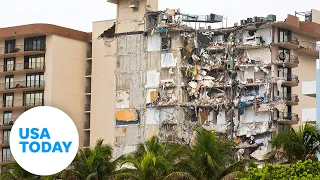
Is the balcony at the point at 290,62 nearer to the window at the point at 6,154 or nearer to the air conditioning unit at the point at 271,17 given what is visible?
the air conditioning unit at the point at 271,17

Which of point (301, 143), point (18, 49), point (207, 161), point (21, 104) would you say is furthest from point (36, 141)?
point (18, 49)

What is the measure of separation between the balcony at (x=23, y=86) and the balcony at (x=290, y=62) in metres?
22.5

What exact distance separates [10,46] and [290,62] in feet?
91.2

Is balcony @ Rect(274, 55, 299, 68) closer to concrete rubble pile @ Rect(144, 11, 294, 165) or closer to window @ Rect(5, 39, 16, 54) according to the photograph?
concrete rubble pile @ Rect(144, 11, 294, 165)

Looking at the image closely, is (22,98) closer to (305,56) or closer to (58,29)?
(58,29)

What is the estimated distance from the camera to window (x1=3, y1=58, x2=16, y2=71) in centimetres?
8150

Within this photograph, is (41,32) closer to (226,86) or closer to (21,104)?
(21,104)

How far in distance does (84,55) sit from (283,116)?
21297 mm

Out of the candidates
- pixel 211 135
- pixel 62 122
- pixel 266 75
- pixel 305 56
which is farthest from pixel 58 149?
pixel 305 56

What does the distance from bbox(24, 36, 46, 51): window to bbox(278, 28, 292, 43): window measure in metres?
22.8

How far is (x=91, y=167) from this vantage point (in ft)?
149

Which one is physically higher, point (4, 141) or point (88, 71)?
point (88, 71)

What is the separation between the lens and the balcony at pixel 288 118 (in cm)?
7206

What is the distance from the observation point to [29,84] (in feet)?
263
